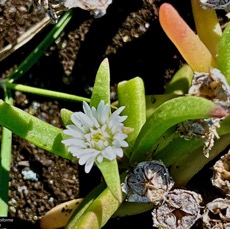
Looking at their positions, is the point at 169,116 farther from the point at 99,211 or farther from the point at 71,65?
the point at 71,65

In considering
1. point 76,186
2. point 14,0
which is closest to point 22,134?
point 76,186

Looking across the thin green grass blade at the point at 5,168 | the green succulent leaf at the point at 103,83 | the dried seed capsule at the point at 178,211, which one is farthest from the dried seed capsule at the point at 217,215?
the thin green grass blade at the point at 5,168

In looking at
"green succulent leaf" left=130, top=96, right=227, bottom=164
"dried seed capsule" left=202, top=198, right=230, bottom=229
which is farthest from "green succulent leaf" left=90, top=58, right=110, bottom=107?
"dried seed capsule" left=202, top=198, right=230, bottom=229

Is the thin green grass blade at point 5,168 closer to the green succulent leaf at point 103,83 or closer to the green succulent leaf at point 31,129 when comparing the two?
the green succulent leaf at point 31,129

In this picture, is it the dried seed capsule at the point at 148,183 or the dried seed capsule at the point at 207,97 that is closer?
the dried seed capsule at the point at 207,97

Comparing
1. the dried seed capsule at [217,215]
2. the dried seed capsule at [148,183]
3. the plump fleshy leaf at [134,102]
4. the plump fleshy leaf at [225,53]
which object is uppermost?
the plump fleshy leaf at [225,53]
